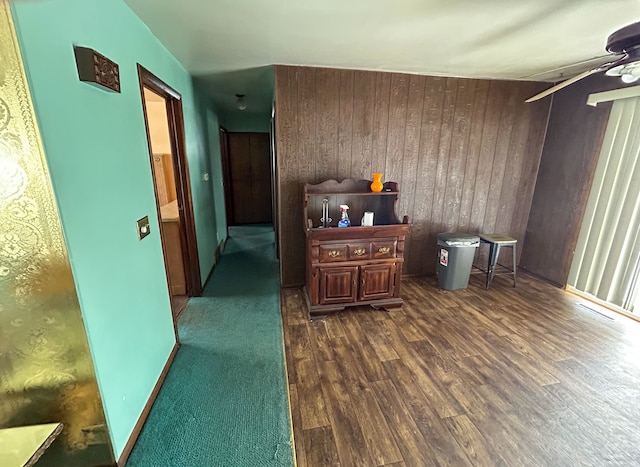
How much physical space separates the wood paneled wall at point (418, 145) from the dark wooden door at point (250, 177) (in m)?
3.33

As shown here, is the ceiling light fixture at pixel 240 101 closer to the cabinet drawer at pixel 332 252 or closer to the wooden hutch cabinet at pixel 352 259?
the wooden hutch cabinet at pixel 352 259

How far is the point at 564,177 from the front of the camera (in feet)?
10.4

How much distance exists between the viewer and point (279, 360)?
6.84ft

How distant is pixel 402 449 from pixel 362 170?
7.87ft

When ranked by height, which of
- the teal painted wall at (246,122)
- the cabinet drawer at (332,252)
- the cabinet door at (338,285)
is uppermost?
the teal painted wall at (246,122)

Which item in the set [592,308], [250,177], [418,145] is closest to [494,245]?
[592,308]

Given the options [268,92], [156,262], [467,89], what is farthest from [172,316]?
[467,89]

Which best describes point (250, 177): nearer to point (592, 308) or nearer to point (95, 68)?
point (95, 68)

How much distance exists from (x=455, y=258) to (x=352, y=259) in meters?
1.26

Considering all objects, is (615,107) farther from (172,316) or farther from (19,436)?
(19,436)

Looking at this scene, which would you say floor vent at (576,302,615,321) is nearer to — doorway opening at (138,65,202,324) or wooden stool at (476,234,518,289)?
wooden stool at (476,234,518,289)

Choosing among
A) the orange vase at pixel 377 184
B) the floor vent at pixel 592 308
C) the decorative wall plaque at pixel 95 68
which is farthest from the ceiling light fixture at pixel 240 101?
the floor vent at pixel 592 308

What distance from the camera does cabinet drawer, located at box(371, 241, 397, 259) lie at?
265 cm

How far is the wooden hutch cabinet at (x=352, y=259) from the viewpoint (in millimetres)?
2564
